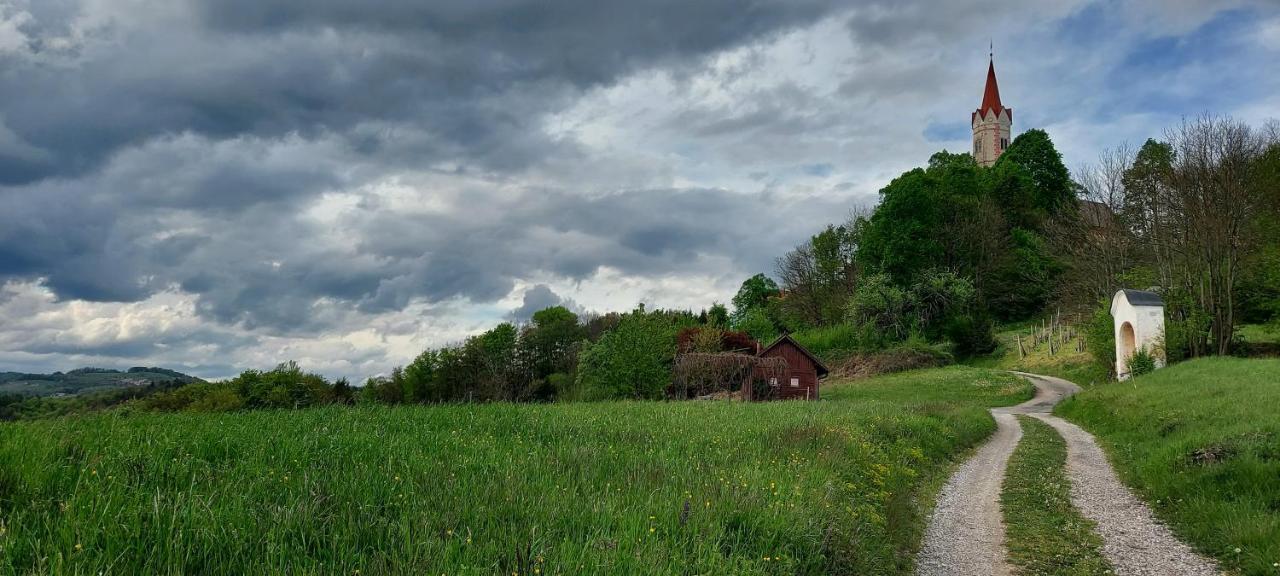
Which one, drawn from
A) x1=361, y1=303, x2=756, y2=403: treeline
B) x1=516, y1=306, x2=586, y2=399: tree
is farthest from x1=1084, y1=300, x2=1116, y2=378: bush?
x1=516, y1=306, x2=586, y2=399: tree

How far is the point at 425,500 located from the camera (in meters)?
5.82

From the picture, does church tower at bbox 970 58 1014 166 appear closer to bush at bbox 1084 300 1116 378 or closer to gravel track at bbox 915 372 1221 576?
bush at bbox 1084 300 1116 378

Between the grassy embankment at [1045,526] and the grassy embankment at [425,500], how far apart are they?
1409mm

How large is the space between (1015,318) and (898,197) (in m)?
19.9

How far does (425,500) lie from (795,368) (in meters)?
43.0

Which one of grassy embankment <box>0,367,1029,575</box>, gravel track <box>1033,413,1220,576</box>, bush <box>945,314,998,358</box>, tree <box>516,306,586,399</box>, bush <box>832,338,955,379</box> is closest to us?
grassy embankment <box>0,367,1029,575</box>

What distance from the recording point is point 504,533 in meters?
5.27

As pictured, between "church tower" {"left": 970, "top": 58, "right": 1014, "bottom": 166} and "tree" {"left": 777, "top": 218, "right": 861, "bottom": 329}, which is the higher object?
"church tower" {"left": 970, "top": 58, "right": 1014, "bottom": 166}

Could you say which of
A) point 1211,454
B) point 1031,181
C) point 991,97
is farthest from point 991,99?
point 1211,454

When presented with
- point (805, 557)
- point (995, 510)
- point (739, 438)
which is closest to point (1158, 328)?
point (995, 510)

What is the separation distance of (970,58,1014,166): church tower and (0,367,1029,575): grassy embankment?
4860 inches

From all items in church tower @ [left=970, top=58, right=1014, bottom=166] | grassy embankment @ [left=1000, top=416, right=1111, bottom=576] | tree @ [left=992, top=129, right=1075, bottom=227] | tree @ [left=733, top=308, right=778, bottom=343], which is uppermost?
church tower @ [left=970, top=58, right=1014, bottom=166]

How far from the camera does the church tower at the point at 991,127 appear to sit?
4673 inches

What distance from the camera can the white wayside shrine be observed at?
32.5m
